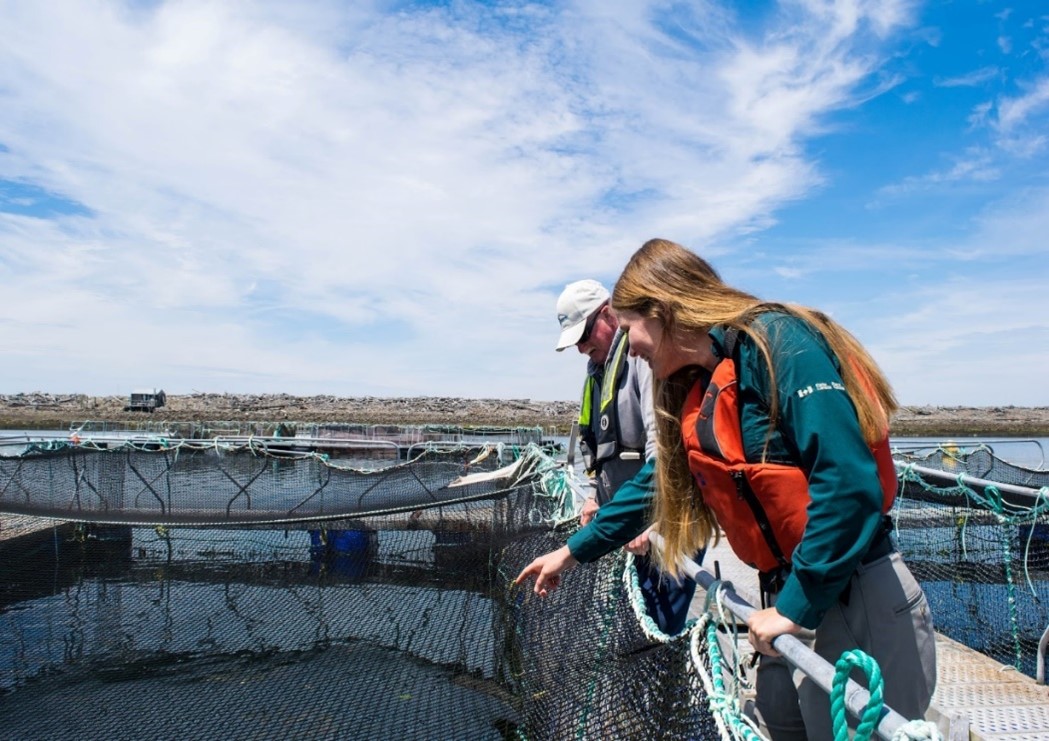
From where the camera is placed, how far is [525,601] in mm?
3854

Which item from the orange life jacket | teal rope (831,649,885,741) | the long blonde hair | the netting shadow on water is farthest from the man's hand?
teal rope (831,649,885,741)

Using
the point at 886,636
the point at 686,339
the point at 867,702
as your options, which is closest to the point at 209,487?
the point at 686,339

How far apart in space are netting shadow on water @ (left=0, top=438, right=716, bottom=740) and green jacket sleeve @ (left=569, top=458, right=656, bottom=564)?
12.0 inches

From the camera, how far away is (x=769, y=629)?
1467mm

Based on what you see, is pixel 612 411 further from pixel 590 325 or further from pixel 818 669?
pixel 818 669

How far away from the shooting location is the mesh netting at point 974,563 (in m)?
5.23

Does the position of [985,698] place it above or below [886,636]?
below

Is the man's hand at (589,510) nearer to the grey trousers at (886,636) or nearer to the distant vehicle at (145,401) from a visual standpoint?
the grey trousers at (886,636)

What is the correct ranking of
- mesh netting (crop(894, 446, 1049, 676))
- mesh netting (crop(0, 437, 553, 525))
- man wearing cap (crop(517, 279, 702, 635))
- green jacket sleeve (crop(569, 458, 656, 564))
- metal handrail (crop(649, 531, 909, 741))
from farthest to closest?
mesh netting (crop(0, 437, 553, 525))
mesh netting (crop(894, 446, 1049, 676))
man wearing cap (crop(517, 279, 702, 635))
green jacket sleeve (crop(569, 458, 656, 564))
metal handrail (crop(649, 531, 909, 741))

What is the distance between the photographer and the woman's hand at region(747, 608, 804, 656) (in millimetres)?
1463

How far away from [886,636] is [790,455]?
15.9 inches

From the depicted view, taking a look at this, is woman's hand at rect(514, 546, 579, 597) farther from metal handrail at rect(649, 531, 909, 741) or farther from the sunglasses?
the sunglasses

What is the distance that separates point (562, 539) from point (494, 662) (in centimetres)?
223

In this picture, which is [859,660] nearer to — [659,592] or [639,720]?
[639,720]
